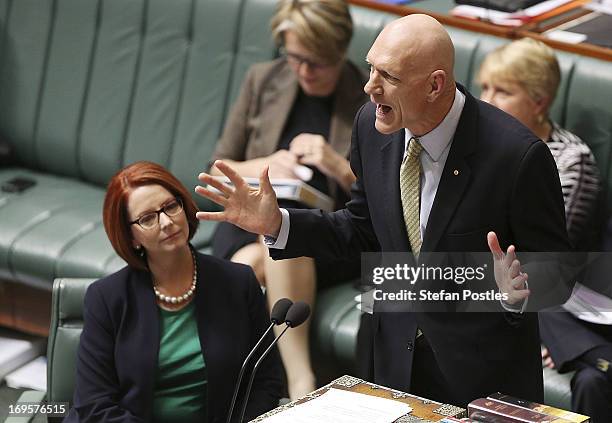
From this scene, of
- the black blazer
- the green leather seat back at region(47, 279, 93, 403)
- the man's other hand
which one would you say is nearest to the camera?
the man's other hand

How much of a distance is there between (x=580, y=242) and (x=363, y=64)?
3.53 feet

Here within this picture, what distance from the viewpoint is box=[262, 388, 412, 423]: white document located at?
7.85 feet

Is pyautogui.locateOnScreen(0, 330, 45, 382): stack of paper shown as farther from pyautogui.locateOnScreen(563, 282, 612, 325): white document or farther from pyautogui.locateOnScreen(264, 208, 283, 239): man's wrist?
pyautogui.locateOnScreen(563, 282, 612, 325): white document

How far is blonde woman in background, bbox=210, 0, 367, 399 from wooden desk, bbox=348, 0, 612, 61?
0.41 m

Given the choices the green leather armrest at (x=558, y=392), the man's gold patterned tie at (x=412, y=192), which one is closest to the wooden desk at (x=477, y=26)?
the green leather armrest at (x=558, y=392)

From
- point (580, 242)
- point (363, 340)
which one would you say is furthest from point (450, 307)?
point (580, 242)

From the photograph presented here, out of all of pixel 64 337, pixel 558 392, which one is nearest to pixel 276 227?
pixel 64 337

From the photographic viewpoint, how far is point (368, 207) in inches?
109

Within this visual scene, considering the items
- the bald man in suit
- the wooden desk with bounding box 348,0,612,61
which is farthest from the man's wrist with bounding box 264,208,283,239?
the wooden desk with bounding box 348,0,612,61

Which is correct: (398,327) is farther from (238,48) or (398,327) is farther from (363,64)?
(238,48)

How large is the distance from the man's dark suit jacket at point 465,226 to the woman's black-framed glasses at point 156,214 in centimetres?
58

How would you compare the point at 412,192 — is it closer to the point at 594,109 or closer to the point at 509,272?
the point at 509,272

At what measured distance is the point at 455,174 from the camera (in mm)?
2590

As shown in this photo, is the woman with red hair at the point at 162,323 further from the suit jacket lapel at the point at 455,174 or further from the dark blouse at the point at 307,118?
the dark blouse at the point at 307,118
